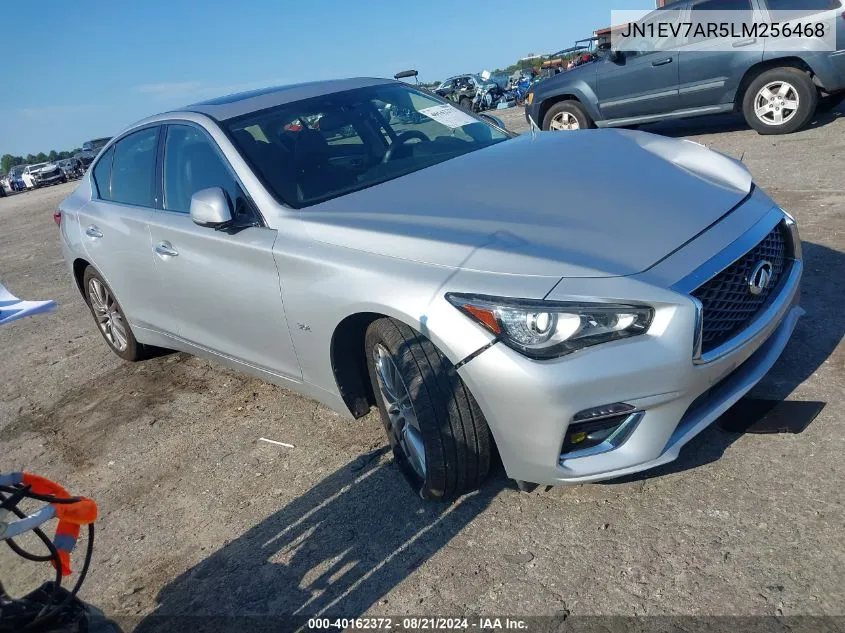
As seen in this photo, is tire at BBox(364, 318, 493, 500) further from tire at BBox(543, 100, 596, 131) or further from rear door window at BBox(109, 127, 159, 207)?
tire at BBox(543, 100, 596, 131)

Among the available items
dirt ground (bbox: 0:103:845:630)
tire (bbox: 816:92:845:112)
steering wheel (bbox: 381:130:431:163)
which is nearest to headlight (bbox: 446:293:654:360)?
dirt ground (bbox: 0:103:845:630)

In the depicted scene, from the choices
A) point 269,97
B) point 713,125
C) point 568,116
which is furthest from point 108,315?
point 713,125

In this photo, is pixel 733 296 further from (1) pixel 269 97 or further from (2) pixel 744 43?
(2) pixel 744 43

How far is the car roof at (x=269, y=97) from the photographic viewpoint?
13.2 ft

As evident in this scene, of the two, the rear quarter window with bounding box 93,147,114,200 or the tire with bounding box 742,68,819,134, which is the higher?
the rear quarter window with bounding box 93,147,114,200

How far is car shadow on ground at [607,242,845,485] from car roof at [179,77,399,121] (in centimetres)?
267

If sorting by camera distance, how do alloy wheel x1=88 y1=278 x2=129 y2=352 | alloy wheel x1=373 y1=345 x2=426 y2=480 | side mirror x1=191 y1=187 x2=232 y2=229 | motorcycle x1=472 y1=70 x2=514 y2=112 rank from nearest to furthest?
alloy wheel x1=373 y1=345 x2=426 y2=480 → side mirror x1=191 y1=187 x2=232 y2=229 → alloy wheel x1=88 y1=278 x2=129 y2=352 → motorcycle x1=472 y1=70 x2=514 y2=112

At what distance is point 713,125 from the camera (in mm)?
10742

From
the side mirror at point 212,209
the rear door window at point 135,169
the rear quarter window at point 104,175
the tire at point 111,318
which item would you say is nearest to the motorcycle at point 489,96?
the rear quarter window at point 104,175

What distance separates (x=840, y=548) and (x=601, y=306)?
3.50 ft

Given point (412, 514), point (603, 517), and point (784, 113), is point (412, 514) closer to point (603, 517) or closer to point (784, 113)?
point (603, 517)

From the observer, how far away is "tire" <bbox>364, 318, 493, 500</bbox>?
267cm

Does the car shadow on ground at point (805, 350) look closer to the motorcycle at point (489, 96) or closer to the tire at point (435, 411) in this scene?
the tire at point (435, 411)

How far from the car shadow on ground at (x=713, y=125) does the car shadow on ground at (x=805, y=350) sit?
5.60 metres
